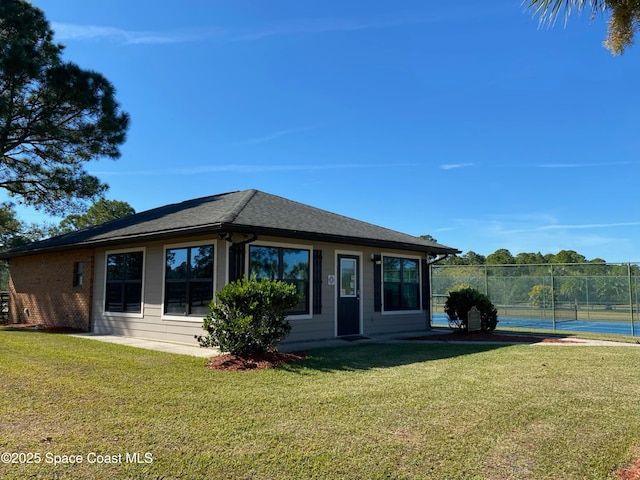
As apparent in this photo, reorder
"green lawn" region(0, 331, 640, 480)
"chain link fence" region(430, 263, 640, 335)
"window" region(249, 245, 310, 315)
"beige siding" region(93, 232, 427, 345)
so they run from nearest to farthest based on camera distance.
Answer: "green lawn" region(0, 331, 640, 480), "window" region(249, 245, 310, 315), "beige siding" region(93, 232, 427, 345), "chain link fence" region(430, 263, 640, 335)

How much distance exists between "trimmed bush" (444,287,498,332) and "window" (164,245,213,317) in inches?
285

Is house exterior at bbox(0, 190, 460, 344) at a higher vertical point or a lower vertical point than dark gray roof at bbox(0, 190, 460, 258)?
lower

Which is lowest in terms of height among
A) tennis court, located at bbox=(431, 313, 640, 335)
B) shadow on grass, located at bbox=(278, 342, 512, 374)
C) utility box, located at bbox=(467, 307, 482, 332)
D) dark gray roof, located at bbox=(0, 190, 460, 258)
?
tennis court, located at bbox=(431, 313, 640, 335)

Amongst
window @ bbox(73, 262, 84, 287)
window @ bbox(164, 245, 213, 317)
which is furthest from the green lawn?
window @ bbox(73, 262, 84, 287)

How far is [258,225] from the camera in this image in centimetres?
870

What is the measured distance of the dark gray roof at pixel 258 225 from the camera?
875cm

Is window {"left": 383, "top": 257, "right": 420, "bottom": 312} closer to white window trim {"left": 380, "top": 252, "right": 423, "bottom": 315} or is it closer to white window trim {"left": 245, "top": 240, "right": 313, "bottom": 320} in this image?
white window trim {"left": 380, "top": 252, "right": 423, "bottom": 315}

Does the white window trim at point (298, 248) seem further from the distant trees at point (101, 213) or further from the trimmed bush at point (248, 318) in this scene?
the distant trees at point (101, 213)

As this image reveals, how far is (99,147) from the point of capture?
55.3 ft

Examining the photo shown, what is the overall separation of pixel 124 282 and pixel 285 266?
461 centimetres

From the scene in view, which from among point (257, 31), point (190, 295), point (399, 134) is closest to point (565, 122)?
point (399, 134)

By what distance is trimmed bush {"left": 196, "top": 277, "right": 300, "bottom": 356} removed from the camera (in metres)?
7.16

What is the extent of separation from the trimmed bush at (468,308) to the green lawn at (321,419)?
5214 mm

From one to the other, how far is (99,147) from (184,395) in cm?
1470
